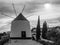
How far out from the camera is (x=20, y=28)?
1462cm

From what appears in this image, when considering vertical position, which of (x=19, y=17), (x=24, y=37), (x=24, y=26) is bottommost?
(x=24, y=37)

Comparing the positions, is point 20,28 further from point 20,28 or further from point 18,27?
point 18,27

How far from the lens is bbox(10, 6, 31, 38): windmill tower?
14586 millimetres

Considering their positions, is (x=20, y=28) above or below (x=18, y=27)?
below

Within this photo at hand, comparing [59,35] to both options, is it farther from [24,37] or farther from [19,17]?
[19,17]

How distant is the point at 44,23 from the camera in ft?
87.6

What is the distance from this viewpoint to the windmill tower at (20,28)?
1459cm

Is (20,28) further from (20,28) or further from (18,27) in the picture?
(18,27)

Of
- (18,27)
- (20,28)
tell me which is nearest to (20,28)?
(20,28)

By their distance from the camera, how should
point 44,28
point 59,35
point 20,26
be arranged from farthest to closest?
point 44,28 → point 20,26 → point 59,35

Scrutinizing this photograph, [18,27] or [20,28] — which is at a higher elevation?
[18,27]

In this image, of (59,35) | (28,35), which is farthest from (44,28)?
(59,35)

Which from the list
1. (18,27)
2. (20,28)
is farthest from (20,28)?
(18,27)

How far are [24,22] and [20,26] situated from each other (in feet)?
2.02
